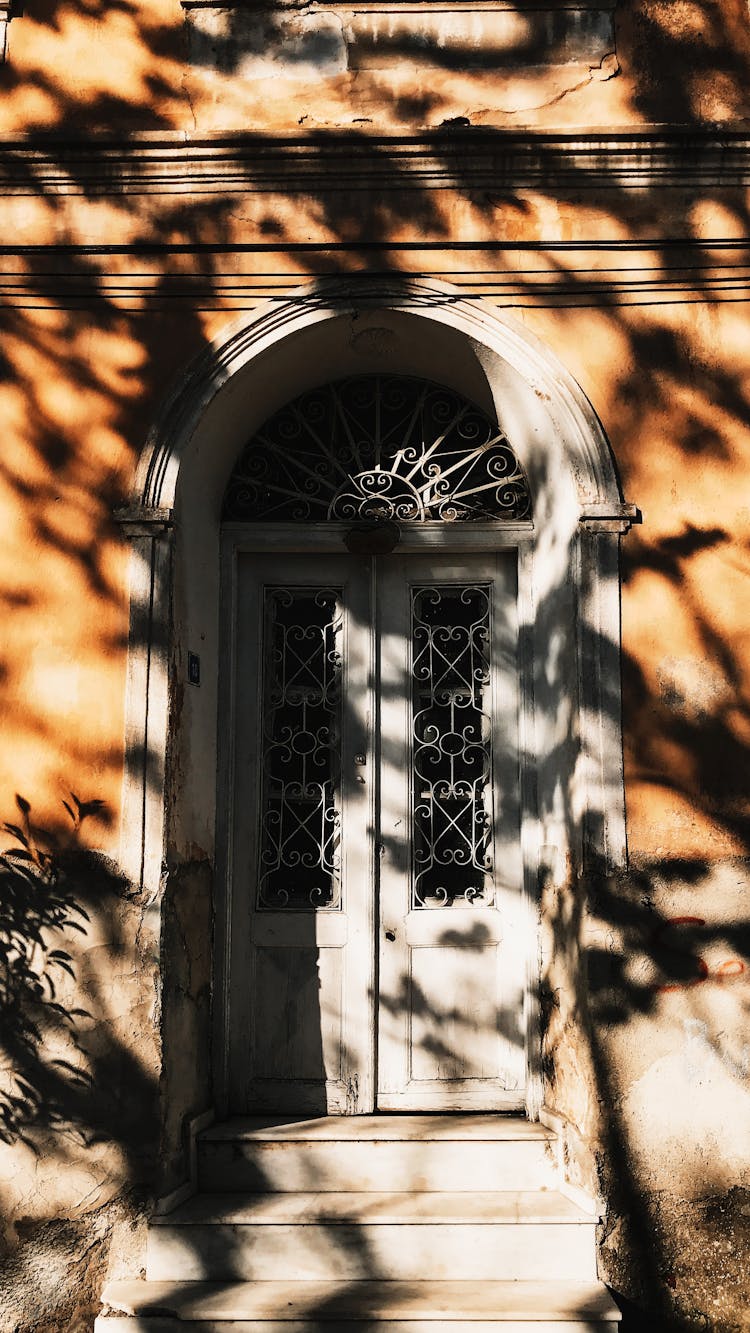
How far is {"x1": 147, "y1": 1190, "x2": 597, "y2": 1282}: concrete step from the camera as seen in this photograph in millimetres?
4195

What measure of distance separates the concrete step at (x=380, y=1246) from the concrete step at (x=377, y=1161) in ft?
0.58

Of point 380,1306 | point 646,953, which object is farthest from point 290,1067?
point 646,953

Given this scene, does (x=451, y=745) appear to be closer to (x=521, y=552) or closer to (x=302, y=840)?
(x=302, y=840)

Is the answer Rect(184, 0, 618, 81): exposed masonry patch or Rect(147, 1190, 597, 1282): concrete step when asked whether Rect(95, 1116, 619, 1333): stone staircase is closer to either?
Rect(147, 1190, 597, 1282): concrete step

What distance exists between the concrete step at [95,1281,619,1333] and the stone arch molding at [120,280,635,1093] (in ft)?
4.68

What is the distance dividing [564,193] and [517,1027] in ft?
11.9

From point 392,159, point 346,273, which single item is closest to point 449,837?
point 346,273

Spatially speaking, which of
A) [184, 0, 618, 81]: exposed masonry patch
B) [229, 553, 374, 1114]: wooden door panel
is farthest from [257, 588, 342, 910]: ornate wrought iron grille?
[184, 0, 618, 81]: exposed masonry patch

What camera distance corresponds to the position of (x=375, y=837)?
5.15 meters

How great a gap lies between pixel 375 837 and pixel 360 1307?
188 centimetres

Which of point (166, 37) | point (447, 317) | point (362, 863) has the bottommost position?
point (362, 863)

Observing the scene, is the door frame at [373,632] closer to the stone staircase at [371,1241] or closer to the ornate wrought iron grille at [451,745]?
the ornate wrought iron grille at [451,745]

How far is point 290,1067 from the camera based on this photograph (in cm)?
504

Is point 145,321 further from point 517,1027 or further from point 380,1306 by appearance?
point 380,1306
